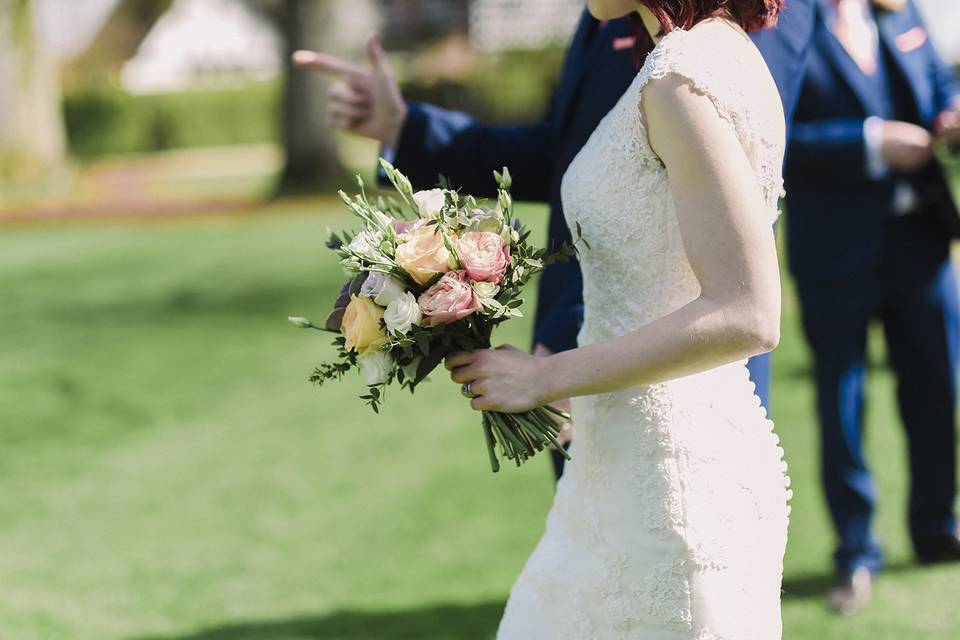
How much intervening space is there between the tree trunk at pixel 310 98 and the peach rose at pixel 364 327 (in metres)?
19.4

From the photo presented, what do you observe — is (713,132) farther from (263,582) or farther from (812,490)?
(812,490)

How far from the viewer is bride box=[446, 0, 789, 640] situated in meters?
2.03

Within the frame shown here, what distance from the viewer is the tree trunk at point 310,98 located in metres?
21.1

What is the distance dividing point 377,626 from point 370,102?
2.15 meters

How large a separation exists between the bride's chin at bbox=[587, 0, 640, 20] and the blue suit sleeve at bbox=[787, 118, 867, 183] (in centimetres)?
226

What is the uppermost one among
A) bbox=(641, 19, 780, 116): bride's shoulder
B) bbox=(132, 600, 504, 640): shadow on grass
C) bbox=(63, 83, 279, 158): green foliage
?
bbox=(63, 83, 279, 158): green foliage

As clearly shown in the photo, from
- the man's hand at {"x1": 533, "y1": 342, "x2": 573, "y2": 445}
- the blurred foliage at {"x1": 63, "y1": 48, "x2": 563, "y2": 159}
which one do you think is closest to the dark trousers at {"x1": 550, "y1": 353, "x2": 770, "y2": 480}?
the man's hand at {"x1": 533, "y1": 342, "x2": 573, "y2": 445}

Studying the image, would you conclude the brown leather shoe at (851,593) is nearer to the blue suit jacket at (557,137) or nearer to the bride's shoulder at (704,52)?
the blue suit jacket at (557,137)

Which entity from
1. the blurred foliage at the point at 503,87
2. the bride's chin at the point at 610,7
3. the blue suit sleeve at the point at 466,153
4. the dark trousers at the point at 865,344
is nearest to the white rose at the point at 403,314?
the bride's chin at the point at 610,7

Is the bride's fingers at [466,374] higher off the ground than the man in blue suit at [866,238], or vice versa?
the man in blue suit at [866,238]

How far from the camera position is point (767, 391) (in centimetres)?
272

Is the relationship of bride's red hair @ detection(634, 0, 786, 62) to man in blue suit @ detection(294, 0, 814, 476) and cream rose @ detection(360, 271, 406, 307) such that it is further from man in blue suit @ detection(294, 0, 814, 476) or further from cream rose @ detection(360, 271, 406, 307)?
cream rose @ detection(360, 271, 406, 307)

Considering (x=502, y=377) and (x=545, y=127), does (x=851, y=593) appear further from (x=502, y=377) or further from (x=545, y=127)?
(x=502, y=377)

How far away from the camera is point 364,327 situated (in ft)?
7.36
